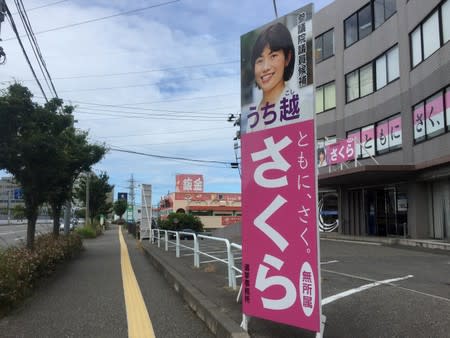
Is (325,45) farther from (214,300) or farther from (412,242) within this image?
(214,300)

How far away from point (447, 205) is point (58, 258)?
47.4ft

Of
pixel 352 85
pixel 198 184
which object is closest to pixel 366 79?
pixel 352 85

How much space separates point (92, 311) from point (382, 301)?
437cm

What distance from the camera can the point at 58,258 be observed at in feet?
40.3

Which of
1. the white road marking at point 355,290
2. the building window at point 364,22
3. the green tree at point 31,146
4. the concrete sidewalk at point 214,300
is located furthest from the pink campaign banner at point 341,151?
the green tree at point 31,146

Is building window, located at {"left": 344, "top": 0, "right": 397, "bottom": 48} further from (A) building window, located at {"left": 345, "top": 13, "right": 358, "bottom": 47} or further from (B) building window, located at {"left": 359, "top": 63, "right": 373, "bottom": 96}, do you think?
(B) building window, located at {"left": 359, "top": 63, "right": 373, "bottom": 96}

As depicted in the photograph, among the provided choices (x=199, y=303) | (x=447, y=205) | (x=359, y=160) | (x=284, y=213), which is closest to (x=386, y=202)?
(x=359, y=160)

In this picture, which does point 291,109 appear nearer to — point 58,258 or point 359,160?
point 58,258

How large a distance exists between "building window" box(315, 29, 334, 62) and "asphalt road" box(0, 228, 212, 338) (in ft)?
69.3

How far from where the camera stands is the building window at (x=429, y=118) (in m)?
18.0

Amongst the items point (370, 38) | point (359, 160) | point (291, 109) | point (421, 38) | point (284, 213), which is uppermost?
point (370, 38)

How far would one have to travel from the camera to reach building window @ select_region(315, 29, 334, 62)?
2838 centimetres

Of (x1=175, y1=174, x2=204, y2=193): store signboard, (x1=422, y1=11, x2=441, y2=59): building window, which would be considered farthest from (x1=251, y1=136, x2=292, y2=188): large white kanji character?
(x1=175, y1=174, x2=204, y2=193): store signboard

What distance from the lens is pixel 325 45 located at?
2902 centimetres
